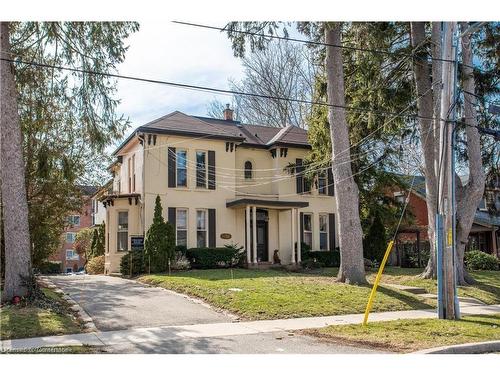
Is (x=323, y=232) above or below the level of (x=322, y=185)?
below

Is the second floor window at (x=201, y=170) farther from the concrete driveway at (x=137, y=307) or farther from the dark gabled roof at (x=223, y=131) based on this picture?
the concrete driveway at (x=137, y=307)

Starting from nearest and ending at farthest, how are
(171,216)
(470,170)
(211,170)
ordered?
(470,170) < (171,216) < (211,170)

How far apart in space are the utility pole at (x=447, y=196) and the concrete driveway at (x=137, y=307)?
495 centimetres

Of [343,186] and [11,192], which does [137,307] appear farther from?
[343,186]

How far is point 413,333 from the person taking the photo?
9961 mm

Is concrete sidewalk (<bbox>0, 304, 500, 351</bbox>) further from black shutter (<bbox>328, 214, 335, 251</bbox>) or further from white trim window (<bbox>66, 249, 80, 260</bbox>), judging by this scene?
white trim window (<bbox>66, 249, 80, 260</bbox>)

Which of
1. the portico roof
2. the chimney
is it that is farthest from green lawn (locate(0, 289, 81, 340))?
the chimney

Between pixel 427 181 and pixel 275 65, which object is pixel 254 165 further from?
pixel 275 65

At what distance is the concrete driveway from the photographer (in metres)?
11.3

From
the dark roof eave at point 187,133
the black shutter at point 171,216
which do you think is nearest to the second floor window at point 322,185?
the dark roof eave at point 187,133

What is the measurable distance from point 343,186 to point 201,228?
9266 mm

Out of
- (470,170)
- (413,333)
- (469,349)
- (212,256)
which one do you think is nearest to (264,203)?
(212,256)

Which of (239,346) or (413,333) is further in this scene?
(413,333)

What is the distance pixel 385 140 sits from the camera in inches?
851
